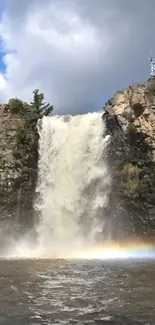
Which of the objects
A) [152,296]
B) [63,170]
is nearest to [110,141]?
[63,170]

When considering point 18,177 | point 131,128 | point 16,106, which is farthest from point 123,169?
point 16,106

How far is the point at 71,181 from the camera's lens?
1249 inches

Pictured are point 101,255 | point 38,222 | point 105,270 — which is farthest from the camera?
point 38,222

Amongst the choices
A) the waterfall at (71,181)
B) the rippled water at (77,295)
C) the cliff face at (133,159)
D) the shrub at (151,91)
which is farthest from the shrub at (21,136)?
the rippled water at (77,295)

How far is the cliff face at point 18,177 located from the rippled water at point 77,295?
13287mm

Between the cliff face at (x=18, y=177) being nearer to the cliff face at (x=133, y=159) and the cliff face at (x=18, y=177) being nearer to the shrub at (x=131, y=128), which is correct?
the cliff face at (x=133, y=159)

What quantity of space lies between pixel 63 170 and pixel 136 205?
6.50 meters

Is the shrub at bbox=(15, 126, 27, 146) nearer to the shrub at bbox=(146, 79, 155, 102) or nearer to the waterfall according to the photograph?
the waterfall

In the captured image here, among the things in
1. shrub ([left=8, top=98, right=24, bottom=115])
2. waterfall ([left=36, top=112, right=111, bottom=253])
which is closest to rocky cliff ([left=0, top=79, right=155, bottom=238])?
waterfall ([left=36, top=112, right=111, bottom=253])

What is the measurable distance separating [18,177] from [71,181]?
4.43 meters

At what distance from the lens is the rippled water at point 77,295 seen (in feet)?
32.6

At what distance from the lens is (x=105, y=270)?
61.3 ft

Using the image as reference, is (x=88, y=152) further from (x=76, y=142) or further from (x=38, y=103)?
(x=38, y=103)

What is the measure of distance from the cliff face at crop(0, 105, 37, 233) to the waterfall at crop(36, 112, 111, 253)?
2.50 feet
